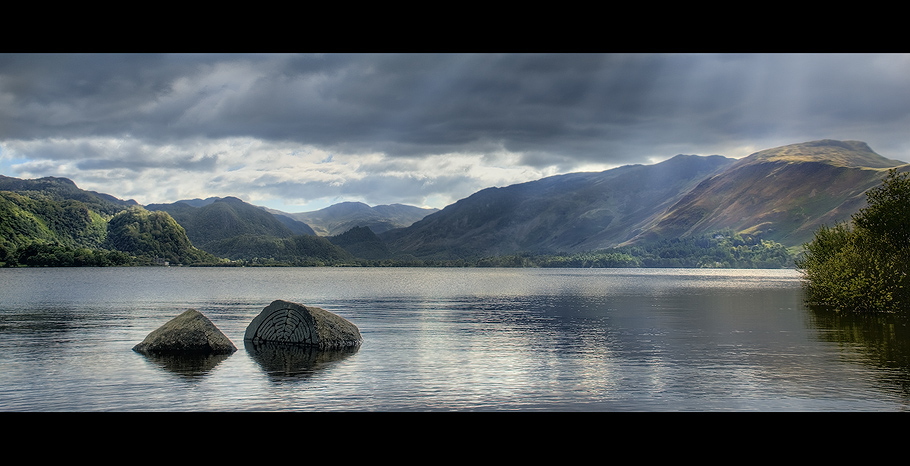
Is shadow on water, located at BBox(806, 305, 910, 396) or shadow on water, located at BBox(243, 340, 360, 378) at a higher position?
shadow on water, located at BBox(243, 340, 360, 378)

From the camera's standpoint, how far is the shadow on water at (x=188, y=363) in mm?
23531

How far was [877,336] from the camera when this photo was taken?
34.2 m

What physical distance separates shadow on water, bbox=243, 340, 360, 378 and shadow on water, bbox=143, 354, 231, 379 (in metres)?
1.57

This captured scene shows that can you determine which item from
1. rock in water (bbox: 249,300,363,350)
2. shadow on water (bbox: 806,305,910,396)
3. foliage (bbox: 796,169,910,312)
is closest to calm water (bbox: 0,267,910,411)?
shadow on water (bbox: 806,305,910,396)

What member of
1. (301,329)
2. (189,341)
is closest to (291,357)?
(301,329)

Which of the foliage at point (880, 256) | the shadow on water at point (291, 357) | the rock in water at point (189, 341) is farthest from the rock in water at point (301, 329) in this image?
the foliage at point (880, 256)

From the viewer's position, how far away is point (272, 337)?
102 feet

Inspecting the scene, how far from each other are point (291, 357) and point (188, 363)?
3841 mm

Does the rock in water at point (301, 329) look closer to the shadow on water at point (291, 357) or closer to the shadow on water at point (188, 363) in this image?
the shadow on water at point (291, 357)

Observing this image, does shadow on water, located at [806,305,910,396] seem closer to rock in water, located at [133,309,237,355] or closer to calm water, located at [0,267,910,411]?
calm water, located at [0,267,910,411]

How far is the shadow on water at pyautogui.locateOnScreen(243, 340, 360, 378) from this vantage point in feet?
78.3

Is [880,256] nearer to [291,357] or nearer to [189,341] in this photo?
[291,357]
